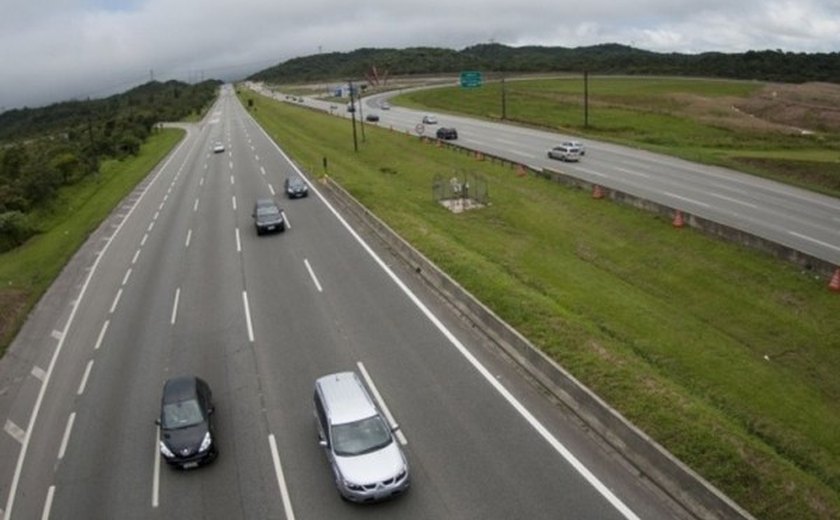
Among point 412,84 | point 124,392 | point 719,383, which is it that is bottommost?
point 719,383

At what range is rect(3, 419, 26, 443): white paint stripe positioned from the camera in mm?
18469

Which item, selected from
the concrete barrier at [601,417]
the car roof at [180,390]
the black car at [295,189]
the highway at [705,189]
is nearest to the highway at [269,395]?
the concrete barrier at [601,417]

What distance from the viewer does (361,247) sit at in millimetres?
32688

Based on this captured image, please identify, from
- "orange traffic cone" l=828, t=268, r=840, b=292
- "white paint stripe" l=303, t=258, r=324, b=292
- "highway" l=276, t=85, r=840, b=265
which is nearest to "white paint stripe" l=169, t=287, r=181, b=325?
"white paint stripe" l=303, t=258, r=324, b=292

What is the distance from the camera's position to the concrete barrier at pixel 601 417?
43.2 ft

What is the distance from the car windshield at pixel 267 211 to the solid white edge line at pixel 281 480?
69.5 ft

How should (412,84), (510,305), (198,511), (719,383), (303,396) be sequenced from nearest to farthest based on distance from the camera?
(198,511), (303,396), (719,383), (510,305), (412,84)

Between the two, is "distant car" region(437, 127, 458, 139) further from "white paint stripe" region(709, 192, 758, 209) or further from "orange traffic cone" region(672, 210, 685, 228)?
"orange traffic cone" region(672, 210, 685, 228)

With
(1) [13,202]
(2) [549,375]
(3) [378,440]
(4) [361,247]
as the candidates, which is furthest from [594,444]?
(1) [13,202]

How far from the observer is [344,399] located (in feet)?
53.4

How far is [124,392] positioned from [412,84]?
157 m

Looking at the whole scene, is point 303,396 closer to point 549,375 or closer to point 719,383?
point 549,375

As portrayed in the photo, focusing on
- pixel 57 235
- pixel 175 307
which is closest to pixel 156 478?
pixel 175 307

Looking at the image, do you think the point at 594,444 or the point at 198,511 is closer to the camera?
the point at 198,511
